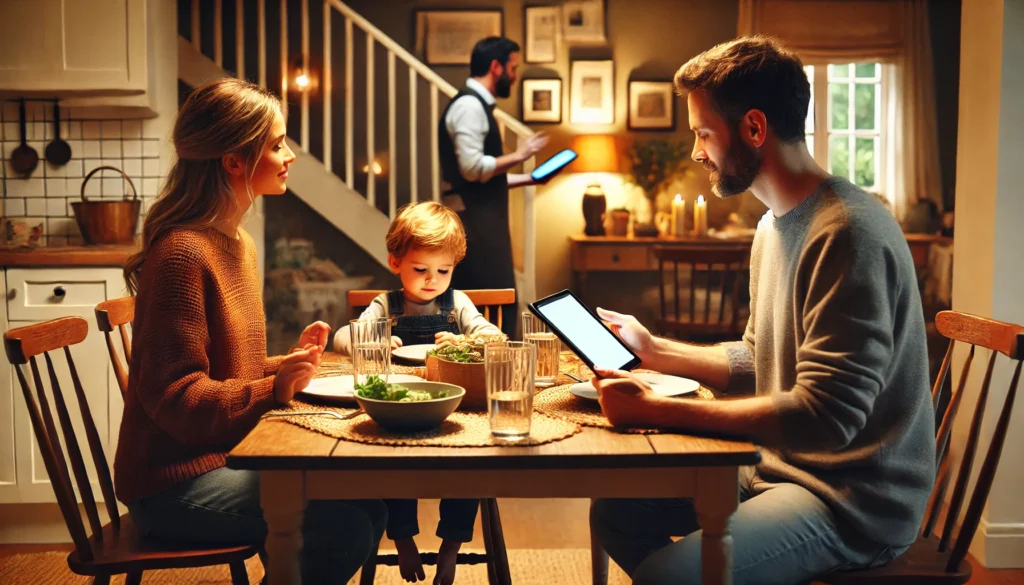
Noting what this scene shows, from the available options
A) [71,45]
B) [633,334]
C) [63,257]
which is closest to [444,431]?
[633,334]

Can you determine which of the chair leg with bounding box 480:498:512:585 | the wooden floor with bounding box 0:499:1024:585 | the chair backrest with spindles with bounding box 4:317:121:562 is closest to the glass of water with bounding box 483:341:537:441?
the chair backrest with spindles with bounding box 4:317:121:562

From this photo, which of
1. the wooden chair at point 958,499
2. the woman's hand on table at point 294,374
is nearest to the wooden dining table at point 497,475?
the woman's hand on table at point 294,374

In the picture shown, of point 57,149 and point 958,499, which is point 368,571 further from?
point 57,149

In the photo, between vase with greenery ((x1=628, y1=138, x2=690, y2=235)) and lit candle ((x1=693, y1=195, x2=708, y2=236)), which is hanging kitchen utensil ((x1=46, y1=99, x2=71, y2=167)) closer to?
vase with greenery ((x1=628, y1=138, x2=690, y2=235))

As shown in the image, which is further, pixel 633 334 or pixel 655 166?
pixel 655 166

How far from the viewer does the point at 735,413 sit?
52.5 inches

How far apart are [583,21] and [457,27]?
2.65ft

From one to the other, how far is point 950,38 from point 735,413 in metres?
5.56

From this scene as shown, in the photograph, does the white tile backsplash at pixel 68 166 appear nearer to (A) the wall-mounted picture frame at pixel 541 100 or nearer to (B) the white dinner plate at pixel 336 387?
(B) the white dinner plate at pixel 336 387

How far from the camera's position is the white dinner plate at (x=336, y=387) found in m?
1.54

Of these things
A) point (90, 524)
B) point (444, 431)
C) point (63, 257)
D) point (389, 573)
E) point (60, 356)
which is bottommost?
point (389, 573)

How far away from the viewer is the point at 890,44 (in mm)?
5953

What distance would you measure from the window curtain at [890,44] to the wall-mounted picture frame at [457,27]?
1582 millimetres

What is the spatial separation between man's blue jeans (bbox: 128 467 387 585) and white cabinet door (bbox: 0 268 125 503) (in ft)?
5.55
